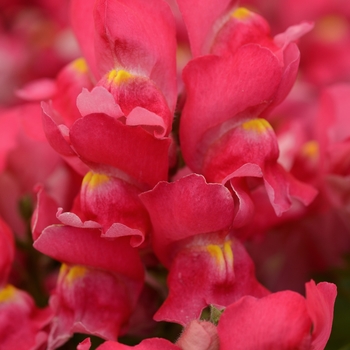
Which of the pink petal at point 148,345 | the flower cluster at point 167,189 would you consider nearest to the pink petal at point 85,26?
the flower cluster at point 167,189

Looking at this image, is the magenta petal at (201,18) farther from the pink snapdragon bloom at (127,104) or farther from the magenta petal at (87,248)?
the magenta petal at (87,248)

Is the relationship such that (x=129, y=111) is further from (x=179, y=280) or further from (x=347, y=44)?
(x=347, y=44)

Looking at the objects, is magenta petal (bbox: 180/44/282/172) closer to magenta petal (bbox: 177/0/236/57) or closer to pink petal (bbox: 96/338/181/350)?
magenta petal (bbox: 177/0/236/57)

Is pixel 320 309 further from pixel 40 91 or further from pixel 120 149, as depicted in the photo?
pixel 40 91

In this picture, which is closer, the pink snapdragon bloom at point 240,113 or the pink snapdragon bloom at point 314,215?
the pink snapdragon bloom at point 240,113

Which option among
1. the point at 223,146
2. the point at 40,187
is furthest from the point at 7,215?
the point at 223,146

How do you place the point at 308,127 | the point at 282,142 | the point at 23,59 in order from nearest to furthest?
1. the point at 282,142
2. the point at 308,127
3. the point at 23,59

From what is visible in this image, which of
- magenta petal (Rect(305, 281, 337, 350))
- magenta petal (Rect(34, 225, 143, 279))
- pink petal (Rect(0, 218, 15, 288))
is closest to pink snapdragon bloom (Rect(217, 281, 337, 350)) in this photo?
magenta petal (Rect(305, 281, 337, 350))
